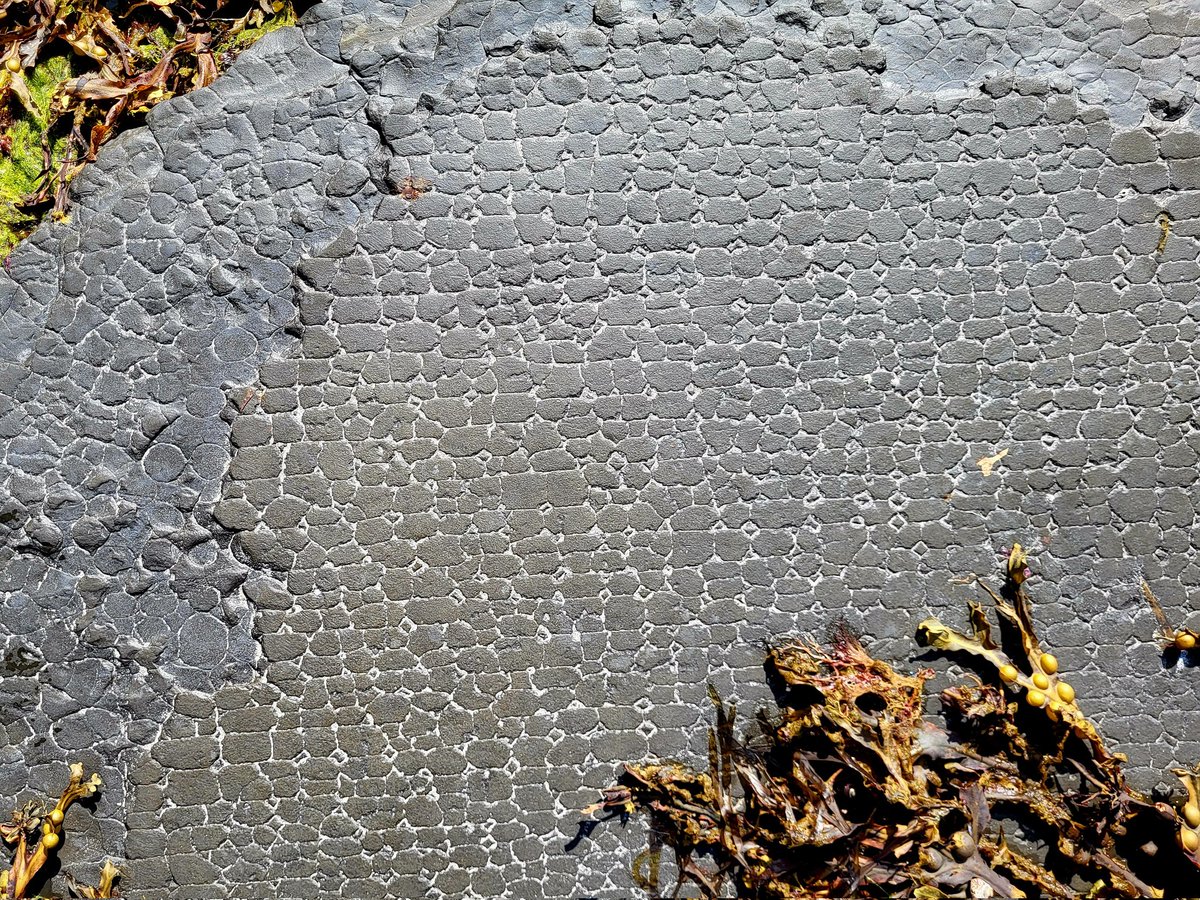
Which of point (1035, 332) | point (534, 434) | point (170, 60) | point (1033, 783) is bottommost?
point (1033, 783)

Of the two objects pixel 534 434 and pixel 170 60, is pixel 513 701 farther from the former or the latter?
pixel 170 60

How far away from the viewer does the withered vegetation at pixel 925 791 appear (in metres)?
1.99

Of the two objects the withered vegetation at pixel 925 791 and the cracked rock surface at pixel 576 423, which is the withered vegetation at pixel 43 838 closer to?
the cracked rock surface at pixel 576 423

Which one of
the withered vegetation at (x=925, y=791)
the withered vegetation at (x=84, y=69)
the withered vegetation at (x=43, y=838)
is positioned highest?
the withered vegetation at (x=84, y=69)

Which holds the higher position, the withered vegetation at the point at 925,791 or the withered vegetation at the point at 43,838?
the withered vegetation at the point at 925,791

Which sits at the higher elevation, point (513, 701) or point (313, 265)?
point (313, 265)

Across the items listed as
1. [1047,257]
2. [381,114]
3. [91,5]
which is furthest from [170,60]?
[1047,257]

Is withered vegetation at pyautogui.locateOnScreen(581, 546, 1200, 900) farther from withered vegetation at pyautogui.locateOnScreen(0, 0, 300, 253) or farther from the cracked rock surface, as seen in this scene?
withered vegetation at pyautogui.locateOnScreen(0, 0, 300, 253)

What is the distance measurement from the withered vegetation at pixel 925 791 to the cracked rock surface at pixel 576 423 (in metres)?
0.08

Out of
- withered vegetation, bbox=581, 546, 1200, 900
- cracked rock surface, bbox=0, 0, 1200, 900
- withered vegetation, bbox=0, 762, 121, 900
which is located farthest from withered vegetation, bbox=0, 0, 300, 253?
withered vegetation, bbox=581, 546, 1200, 900

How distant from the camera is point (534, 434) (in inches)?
82.9

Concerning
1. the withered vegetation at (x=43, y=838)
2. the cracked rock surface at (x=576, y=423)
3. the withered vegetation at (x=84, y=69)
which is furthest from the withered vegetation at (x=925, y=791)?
the withered vegetation at (x=84, y=69)

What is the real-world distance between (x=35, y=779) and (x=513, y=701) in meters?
1.10

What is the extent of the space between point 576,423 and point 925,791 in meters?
1.12
